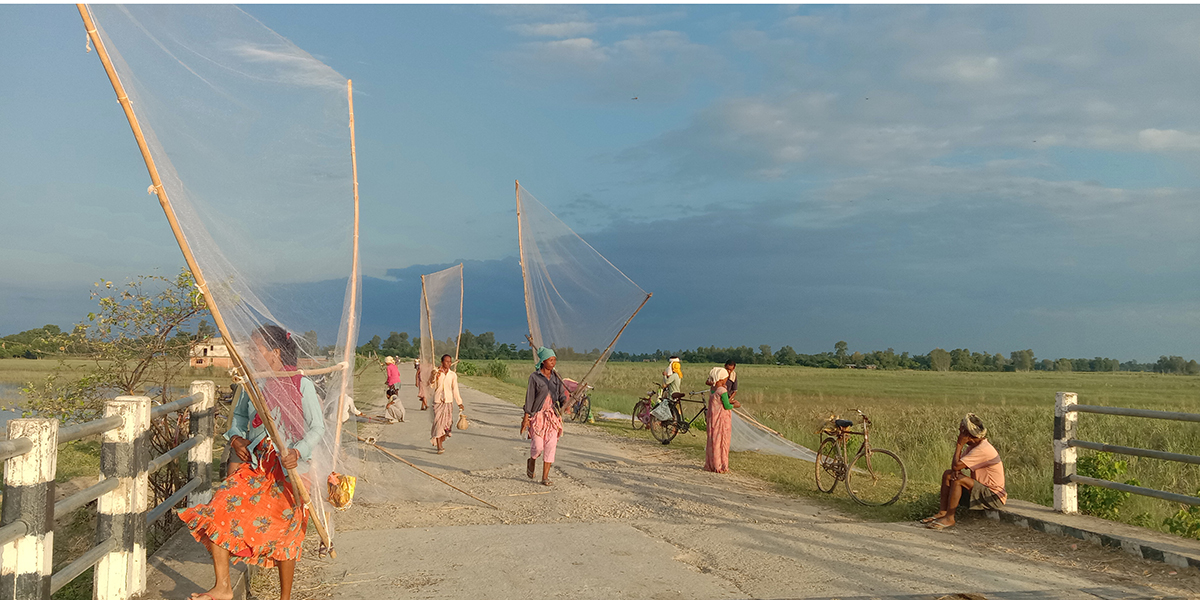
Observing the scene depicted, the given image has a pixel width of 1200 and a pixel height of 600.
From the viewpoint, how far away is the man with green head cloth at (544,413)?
1001 cm

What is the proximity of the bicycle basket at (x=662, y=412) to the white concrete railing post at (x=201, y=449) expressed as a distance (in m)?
9.41

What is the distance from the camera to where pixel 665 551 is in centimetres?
652

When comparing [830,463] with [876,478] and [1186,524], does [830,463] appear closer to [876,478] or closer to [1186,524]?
[876,478]

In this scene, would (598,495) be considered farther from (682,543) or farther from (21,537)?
(21,537)

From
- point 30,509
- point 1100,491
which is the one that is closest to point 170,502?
point 30,509

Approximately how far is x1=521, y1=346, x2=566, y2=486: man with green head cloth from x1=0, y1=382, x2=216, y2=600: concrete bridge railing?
4462mm

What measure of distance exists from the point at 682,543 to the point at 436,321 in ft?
24.6

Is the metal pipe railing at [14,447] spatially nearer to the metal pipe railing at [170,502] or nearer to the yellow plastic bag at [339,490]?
the metal pipe railing at [170,502]

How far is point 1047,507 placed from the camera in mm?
8164

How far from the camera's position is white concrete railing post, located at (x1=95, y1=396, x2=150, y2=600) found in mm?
4270

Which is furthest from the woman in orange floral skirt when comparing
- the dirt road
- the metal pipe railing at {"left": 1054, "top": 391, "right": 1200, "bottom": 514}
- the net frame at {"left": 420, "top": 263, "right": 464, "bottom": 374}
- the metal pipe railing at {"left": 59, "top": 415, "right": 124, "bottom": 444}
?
the net frame at {"left": 420, "top": 263, "right": 464, "bottom": 374}

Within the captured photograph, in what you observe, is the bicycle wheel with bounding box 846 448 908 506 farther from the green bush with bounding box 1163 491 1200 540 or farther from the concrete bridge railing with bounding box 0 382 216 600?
the concrete bridge railing with bounding box 0 382 216 600

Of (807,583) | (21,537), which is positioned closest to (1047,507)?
(807,583)

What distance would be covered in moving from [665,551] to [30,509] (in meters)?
4.52
